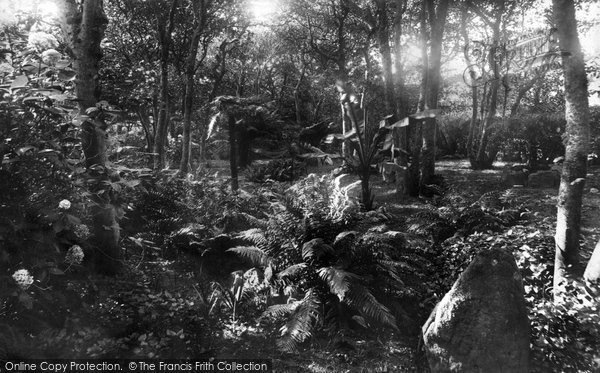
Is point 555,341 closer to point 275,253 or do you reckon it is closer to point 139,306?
point 275,253

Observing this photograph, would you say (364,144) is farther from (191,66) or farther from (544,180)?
(191,66)

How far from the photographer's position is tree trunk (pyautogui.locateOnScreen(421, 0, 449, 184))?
8.77 meters

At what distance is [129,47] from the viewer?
12648 millimetres

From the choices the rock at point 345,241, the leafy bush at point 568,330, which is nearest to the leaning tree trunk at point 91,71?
the rock at point 345,241

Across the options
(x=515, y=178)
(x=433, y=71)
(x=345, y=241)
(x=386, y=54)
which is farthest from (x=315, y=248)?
(x=515, y=178)

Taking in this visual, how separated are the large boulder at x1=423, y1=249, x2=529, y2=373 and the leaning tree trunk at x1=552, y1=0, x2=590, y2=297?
91cm

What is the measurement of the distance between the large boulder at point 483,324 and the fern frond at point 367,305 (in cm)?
41

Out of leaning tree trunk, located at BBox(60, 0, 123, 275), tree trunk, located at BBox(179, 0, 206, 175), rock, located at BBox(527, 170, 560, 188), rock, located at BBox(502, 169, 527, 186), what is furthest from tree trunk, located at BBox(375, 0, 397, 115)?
leaning tree trunk, located at BBox(60, 0, 123, 275)

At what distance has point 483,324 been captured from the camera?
11.0 ft

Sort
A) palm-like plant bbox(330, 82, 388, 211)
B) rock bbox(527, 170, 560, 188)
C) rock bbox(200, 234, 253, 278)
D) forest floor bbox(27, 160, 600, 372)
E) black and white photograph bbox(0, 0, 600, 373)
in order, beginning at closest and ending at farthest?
black and white photograph bbox(0, 0, 600, 373) → forest floor bbox(27, 160, 600, 372) → rock bbox(200, 234, 253, 278) → palm-like plant bbox(330, 82, 388, 211) → rock bbox(527, 170, 560, 188)

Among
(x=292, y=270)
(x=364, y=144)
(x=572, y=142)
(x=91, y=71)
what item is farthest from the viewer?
(x=364, y=144)

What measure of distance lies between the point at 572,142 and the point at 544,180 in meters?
6.54

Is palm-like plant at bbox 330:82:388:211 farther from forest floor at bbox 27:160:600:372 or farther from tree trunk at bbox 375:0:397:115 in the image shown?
forest floor at bbox 27:160:600:372

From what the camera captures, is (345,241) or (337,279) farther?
(345,241)
